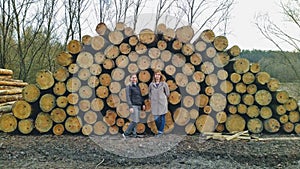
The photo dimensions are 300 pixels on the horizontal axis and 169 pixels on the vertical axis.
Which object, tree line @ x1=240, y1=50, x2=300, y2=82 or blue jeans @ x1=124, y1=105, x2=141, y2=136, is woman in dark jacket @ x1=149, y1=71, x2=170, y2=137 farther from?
tree line @ x1=240, y1=50, x2=300, y2=82

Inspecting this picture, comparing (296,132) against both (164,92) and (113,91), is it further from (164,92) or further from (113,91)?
(113,91)

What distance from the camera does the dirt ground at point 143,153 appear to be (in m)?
5.47

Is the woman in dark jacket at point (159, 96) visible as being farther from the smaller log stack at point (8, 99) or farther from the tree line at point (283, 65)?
the tree line at point (283, 65)

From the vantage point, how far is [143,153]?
19.3 ft

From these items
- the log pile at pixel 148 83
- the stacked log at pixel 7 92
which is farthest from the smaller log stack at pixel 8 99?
the log pile at pixel 148 83

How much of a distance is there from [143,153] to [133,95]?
1.61 m

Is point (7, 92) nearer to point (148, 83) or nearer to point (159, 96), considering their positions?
point (148, 83)

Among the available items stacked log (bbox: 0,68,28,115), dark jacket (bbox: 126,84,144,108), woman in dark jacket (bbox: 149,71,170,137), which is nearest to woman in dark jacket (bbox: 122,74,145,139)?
dark jacket (bbox: 126,84,144,108)

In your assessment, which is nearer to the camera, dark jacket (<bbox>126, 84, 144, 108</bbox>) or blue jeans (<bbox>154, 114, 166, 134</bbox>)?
dark jacket (<bbox>126, 84, 144, 108</bbox>)

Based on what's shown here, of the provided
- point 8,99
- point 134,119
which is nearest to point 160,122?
point 134,119

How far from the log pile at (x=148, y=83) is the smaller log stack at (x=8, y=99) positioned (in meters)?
0.18

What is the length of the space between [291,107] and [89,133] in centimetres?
453

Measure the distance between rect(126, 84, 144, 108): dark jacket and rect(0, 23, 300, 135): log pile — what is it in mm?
324

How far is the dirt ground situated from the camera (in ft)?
17.9
